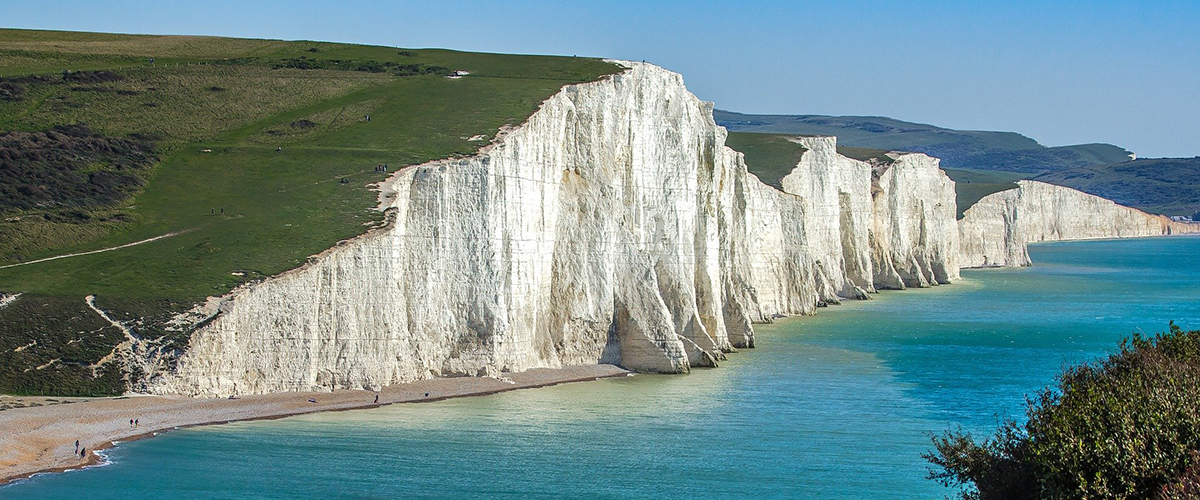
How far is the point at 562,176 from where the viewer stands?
2367 inches

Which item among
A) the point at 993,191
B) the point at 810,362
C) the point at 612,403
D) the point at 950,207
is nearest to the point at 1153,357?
the point at 612,403

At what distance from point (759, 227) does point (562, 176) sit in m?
35.7

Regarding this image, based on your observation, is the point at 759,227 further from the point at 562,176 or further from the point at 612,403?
the point at 612,403

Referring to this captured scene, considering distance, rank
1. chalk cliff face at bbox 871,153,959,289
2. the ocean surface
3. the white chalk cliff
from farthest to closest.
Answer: chalk cliff face at bbox 871,153,959,289 < the white chalk cliff < the ocean surface

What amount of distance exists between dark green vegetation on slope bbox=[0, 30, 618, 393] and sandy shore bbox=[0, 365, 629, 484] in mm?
1662

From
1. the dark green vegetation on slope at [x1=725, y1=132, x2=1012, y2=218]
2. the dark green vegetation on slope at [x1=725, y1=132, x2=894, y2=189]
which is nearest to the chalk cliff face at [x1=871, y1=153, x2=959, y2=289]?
the dark green vegetation on slope at [x1=725, y1=132, x2=1012, y2=218]

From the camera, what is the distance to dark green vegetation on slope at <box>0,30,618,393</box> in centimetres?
4744

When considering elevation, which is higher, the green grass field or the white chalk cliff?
Result: the green grass field

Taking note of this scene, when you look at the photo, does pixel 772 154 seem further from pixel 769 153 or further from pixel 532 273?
pixel 532 273

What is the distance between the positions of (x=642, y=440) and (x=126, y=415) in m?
16.3

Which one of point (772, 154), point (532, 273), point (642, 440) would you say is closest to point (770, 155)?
point (772, 154)

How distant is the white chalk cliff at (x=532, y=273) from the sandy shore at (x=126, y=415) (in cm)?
81

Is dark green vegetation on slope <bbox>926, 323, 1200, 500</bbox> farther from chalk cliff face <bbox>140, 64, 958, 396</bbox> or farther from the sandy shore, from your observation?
chalk cliff face <bbox>140, 64, 958, 396</bbox>

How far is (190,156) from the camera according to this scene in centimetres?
6400
